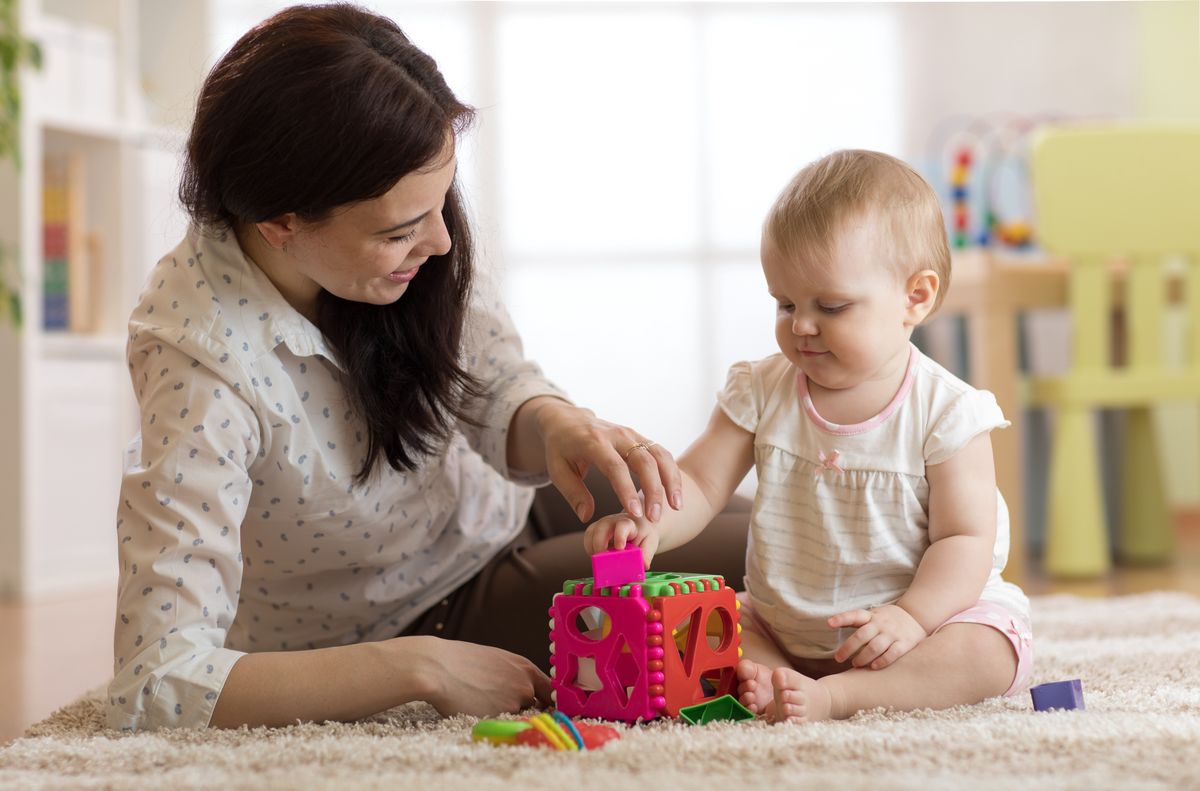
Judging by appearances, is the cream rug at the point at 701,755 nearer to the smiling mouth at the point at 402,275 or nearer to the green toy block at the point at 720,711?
the green toy block at the point at 720,711

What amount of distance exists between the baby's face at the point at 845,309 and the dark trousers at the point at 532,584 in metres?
0.28

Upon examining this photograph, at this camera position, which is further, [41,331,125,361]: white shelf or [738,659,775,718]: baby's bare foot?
[41,331,125,361]: white shelf

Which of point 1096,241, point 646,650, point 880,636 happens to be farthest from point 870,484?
point 1096,241

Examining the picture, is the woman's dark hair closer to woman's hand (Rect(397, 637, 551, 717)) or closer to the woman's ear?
the woman's ear

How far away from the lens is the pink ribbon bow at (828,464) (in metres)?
1.07

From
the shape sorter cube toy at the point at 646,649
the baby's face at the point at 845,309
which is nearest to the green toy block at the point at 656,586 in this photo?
the shape sorter cube toy at the point at 646,649

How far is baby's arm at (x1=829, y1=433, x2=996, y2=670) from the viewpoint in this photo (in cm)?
99

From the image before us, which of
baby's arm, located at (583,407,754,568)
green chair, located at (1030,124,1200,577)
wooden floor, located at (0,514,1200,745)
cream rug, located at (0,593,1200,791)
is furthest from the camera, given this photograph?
green chair, located at (1030,124,1200,577)

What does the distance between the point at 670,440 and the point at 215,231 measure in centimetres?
274

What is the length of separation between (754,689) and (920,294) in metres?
0.36

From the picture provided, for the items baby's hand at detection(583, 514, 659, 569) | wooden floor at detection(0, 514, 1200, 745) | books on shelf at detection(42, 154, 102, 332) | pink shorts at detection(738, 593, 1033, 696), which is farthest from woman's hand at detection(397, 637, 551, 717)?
books on shelf at detection(42, 154, 102, 332)

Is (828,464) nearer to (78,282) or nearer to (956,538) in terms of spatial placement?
(956,538)

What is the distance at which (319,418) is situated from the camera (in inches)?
44.5

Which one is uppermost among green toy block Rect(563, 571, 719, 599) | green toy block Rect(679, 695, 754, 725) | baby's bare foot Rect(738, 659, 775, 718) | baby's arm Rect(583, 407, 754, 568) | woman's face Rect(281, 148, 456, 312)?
woman's face Rect(281, 148, 456, 312)
